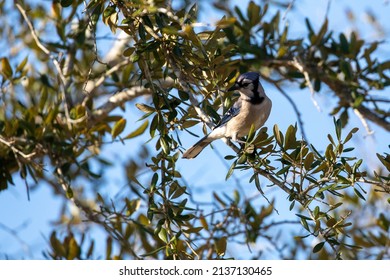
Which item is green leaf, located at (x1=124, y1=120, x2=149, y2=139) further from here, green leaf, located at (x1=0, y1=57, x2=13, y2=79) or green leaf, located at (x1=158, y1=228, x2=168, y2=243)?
green leaf, located at (x1=158, y1=228, x2=168, y2=243)

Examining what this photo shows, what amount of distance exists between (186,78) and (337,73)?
170 centimetres

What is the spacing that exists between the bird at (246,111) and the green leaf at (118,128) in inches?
20.0

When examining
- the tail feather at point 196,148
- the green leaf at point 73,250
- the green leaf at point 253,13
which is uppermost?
the green leaf at point 253,13

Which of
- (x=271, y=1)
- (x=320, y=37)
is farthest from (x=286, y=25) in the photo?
(x=271, y=1)

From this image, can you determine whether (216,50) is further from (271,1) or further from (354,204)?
(354,204)

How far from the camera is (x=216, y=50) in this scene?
10.7 ft

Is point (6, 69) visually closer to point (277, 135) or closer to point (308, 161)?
point (277, 135)

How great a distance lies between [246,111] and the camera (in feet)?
13.5

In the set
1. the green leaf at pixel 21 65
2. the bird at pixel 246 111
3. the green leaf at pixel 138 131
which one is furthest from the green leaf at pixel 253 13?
the green leaf at pixel 21 65

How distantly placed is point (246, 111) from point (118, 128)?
0.86 metres

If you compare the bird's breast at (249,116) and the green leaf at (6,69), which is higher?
the green leaf at (6,69)

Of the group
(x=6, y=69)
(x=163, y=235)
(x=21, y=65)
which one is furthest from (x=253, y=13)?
(x=163, y=235)

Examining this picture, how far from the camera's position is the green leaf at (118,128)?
4.38 m

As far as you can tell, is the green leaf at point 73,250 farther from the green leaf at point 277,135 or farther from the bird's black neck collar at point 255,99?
the green leaf at point 277,135
